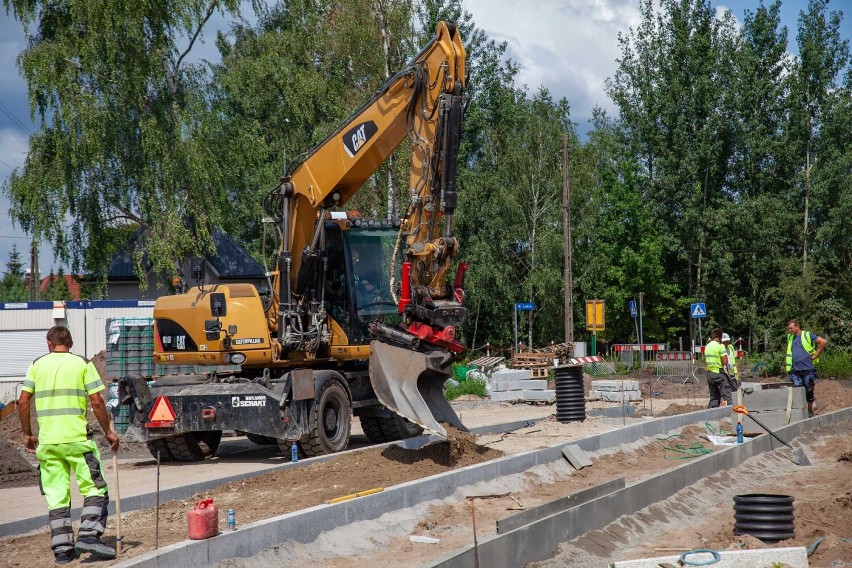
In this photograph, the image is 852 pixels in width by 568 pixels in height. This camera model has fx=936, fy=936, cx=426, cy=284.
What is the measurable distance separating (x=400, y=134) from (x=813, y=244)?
117 ft

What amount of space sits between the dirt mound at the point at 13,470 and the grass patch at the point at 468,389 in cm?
1375

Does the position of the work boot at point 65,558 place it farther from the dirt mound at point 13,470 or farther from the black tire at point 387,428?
the black tire at point 387,428

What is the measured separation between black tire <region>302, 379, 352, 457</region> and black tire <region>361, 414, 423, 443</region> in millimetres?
1401

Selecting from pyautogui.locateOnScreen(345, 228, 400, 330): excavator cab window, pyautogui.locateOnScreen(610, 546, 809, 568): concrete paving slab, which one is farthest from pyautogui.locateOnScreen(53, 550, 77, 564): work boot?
pyautogui.locateOnScreen(345, 228, 400, 330): excavator cab window

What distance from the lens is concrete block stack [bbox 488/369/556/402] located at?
23.1 metres

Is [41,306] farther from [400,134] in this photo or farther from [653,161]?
[653,161]

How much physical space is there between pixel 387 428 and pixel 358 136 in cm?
458

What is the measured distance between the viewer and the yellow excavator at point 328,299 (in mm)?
11820

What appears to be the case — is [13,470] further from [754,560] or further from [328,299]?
[754,560]

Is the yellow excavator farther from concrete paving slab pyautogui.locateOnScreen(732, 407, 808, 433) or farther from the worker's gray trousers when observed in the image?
the worker's gray trousers

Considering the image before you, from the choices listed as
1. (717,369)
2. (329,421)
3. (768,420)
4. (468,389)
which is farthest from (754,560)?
(468,389)

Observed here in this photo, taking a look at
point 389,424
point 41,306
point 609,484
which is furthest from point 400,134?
point 41,306

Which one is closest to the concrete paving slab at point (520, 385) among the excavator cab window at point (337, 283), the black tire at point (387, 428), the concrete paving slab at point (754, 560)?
the black tire at point (387, 428)

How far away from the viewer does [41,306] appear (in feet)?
92.3
